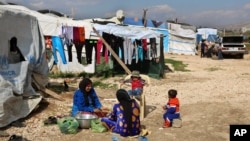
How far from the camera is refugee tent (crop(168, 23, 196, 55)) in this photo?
31797mm

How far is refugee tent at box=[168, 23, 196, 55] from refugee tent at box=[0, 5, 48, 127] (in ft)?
77.4

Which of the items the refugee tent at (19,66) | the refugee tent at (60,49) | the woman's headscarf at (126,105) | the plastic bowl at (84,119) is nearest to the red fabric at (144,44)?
the refugee tent at (60,49)

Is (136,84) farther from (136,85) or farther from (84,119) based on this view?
(84,119)

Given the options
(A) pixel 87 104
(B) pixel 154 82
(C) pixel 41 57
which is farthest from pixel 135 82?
(B) pixel 154 82

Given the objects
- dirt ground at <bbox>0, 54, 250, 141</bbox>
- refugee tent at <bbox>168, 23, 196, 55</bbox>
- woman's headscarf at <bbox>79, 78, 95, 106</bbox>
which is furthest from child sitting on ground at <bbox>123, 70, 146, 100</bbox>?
refugee tent at <bbox>168, 23, 196, 55</bbox>

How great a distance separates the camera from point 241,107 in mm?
9031

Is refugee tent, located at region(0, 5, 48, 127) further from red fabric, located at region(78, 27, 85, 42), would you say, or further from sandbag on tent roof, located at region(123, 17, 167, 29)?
sandbag on tent roof, located at region(123, 17, 167, 29)

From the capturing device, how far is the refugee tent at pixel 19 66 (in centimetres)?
725

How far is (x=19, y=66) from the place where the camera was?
8.01 m

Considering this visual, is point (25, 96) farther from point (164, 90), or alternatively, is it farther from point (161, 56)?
point (161, 56)

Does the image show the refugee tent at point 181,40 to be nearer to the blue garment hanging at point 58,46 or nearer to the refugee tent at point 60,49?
the refugee tent at point 60,49

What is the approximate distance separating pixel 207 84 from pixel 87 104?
Answer: 22.6 ft

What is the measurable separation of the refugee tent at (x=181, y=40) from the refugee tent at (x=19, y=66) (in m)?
23.6

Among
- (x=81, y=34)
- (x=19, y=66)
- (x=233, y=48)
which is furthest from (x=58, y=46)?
(x=233, y=48)
